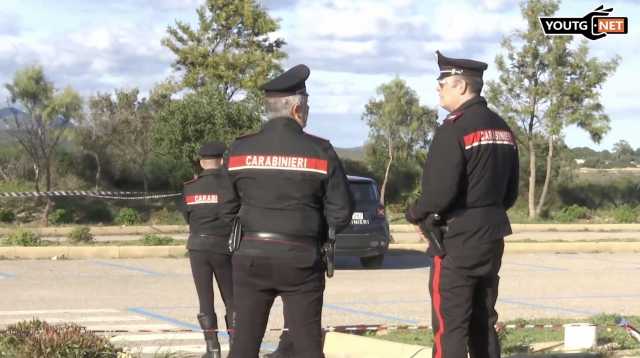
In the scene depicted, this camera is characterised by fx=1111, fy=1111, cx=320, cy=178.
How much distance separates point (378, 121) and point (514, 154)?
34.9m

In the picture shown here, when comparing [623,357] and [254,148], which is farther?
[623,357]

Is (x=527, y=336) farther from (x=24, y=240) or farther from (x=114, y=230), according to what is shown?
(x=114, y=230)

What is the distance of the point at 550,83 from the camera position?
35.5 m

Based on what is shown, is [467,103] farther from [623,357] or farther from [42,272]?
[42,272]

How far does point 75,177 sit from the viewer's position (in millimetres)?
34531

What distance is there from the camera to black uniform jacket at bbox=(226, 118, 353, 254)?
5.55 metres

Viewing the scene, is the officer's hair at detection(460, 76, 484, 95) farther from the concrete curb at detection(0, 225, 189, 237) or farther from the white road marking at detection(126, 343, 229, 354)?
the concrete curb at detection(0, 225, 189, 237)

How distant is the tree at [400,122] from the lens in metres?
41.0

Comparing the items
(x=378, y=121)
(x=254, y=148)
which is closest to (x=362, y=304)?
(x=254, y=148)

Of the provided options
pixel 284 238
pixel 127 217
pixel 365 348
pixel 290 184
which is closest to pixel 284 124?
pixel 290 184

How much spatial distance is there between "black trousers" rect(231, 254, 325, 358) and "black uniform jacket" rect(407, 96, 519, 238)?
89 centimetres

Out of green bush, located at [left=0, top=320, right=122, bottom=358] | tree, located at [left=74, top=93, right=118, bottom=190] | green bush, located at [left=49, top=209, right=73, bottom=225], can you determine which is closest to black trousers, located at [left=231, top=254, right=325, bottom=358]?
green bush, located at [left=0, top=320, right=122, bottom=358]

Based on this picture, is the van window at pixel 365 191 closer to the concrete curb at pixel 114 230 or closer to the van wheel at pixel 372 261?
the van wheel at pixel 372 261

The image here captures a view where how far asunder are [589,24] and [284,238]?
25.4 m
